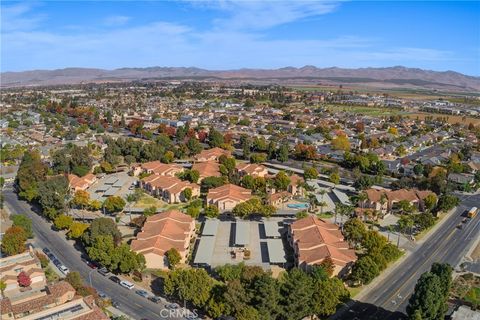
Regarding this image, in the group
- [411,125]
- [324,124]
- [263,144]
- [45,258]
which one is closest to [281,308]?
[45,258]

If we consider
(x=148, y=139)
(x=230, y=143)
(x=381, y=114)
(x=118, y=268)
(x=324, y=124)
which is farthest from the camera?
(x=381, y=114)

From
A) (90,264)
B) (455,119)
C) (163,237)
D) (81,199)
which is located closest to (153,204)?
(81,199)

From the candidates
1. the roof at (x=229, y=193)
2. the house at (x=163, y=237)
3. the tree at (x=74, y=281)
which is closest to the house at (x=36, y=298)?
the tree at (x=74, y=281)

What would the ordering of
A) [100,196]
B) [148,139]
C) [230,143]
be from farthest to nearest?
[148,139]
[230,143]
[100,196]

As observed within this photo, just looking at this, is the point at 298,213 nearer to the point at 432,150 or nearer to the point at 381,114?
the point at 432,150

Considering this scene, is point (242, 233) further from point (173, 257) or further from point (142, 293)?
point (142, 293)

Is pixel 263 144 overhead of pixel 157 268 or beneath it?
overhead

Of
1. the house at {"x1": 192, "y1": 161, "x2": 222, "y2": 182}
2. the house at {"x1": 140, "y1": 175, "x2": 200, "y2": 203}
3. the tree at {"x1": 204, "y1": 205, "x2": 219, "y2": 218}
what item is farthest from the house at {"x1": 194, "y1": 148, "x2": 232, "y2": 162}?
the tree at {"x1": 204, "y1": 205, "x2": 219, "y2": 218}

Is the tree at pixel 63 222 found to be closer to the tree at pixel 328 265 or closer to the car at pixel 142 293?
the car at pixel 142 293
